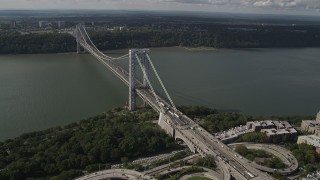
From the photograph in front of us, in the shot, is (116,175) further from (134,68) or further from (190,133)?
(134,68)

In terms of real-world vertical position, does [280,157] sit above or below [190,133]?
below

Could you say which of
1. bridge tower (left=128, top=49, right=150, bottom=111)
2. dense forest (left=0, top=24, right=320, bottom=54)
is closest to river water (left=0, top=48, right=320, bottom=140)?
bridge tower (left=128, top=49, right=150, bottom=111)

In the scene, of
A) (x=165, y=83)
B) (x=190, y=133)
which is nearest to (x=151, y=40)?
(x=165, y=83)

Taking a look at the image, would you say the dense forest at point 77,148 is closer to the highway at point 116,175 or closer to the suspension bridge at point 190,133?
the highway at point 116,175

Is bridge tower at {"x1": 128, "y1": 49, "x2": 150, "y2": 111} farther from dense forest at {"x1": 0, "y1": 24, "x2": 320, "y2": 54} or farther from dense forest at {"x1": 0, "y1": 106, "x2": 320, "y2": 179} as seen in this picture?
dense forest at {"x1": 0, "y1": 24, "x2": 320, "y2": 54}

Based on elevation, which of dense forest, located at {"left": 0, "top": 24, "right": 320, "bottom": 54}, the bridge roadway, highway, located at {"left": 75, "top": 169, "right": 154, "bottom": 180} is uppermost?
dense forest, located at {"left": 0, "top": 24, "right": 320, "bottom": 54}

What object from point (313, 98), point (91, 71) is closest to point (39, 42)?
point (91, 71)
